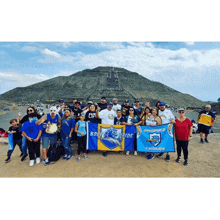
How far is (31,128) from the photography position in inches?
132

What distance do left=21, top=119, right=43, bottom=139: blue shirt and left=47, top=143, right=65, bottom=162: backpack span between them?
0.56 metres

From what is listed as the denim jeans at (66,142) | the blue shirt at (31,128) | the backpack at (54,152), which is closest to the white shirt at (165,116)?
the denim jeans at (66,142)

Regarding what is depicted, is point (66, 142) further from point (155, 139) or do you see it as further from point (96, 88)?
point (96, 88)

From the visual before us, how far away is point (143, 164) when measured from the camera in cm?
346

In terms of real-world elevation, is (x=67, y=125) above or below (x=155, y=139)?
above

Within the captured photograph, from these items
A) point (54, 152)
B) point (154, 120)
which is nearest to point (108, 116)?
point (154, 120)

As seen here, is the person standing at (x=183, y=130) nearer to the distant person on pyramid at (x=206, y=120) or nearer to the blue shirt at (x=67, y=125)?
the distant person on pyramid at (x=206, y=120)

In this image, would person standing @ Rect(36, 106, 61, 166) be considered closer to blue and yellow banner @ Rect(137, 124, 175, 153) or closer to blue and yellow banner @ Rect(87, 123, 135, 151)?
blue and yellow banner @ Rect(87, 123, 135, 151)

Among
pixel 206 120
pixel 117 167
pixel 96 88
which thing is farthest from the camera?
pixel 96 88

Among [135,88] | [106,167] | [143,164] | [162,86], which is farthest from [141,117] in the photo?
[162,86]

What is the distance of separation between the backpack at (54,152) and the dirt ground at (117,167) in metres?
0.14

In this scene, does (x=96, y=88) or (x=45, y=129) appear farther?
(x=96, y=88)

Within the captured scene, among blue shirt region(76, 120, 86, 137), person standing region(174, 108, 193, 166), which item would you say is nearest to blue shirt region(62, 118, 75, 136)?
blue shirt region(76, 120, 86, 137)

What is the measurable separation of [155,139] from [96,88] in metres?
77.6
